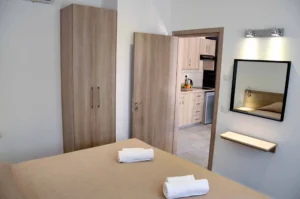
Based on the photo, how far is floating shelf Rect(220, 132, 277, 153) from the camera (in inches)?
104

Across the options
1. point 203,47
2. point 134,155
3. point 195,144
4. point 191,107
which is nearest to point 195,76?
point 203,47

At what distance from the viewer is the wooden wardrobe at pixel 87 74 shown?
115 inches

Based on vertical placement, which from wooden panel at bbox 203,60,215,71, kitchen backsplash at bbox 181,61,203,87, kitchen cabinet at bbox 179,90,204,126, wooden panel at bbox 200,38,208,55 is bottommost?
kitchen cabinet at bbox 179,90,204,126

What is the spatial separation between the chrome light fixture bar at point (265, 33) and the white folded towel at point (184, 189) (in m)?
1.89

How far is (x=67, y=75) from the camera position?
3.07 metres

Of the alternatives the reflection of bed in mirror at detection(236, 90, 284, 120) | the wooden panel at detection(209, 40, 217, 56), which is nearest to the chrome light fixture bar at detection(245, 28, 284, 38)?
the reflection of bed in mirror at detection(236, 90, 284, 120)

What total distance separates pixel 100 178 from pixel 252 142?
1.84 meters

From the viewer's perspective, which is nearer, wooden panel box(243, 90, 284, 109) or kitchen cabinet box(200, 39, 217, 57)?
wooden panel box(243, 90, 284, 109)

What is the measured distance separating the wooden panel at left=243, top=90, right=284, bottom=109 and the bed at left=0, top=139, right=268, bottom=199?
4.36 ft

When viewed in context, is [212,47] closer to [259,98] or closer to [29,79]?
[259,98]

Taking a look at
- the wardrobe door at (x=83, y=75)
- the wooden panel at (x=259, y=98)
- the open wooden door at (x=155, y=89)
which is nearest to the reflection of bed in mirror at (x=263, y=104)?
the wooden panel at (x=259, y=98)

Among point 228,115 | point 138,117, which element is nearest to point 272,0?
point 228,115

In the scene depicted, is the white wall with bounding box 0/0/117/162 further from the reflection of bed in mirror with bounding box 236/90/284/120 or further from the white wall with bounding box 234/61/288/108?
the reflection of bed in mirror with bounding box 236/90/284/120

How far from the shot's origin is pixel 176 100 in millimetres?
4059
